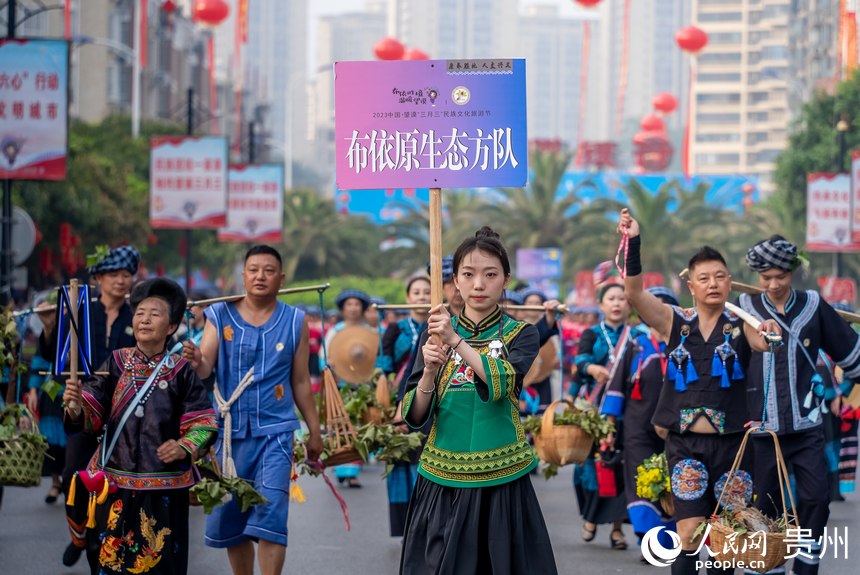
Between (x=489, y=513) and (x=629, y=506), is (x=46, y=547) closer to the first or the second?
(x=629, y=506)

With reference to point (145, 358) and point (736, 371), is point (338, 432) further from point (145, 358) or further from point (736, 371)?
point (736, 371)

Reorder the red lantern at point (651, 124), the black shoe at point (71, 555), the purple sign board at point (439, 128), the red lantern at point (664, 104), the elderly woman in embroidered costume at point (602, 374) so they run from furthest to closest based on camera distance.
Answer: the red lantern at point (651, 124)
the red lantern at point (664, 104)
the elderly woman in embroidered costume at point (602, 374)
the black shoe at point (71, 555)
the purple sign board at point (439, 128)

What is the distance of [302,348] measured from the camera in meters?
7.84

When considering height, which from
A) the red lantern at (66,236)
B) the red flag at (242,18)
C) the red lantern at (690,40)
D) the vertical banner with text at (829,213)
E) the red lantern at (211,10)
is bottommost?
the red lantern at (66,236)

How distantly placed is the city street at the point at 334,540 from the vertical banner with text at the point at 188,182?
50.8ft

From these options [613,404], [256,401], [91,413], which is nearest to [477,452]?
[91,413]

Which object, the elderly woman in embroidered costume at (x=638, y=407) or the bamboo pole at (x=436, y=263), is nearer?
the bamboo pole at (x=436, y=263)

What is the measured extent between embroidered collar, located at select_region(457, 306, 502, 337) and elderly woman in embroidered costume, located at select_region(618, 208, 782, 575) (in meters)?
1.59

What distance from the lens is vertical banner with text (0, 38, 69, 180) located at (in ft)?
57.2

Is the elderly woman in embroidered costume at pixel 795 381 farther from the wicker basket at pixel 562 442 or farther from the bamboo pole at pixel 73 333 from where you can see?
the bamboo pole at pixel 73 333

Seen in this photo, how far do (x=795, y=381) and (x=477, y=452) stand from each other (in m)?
2.67

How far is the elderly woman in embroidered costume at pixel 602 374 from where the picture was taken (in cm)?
1050

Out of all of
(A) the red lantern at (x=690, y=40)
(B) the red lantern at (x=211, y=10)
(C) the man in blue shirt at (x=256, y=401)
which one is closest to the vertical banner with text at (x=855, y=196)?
(B) the red lantern at (x=211, y=10)

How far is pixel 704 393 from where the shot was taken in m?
7.54
